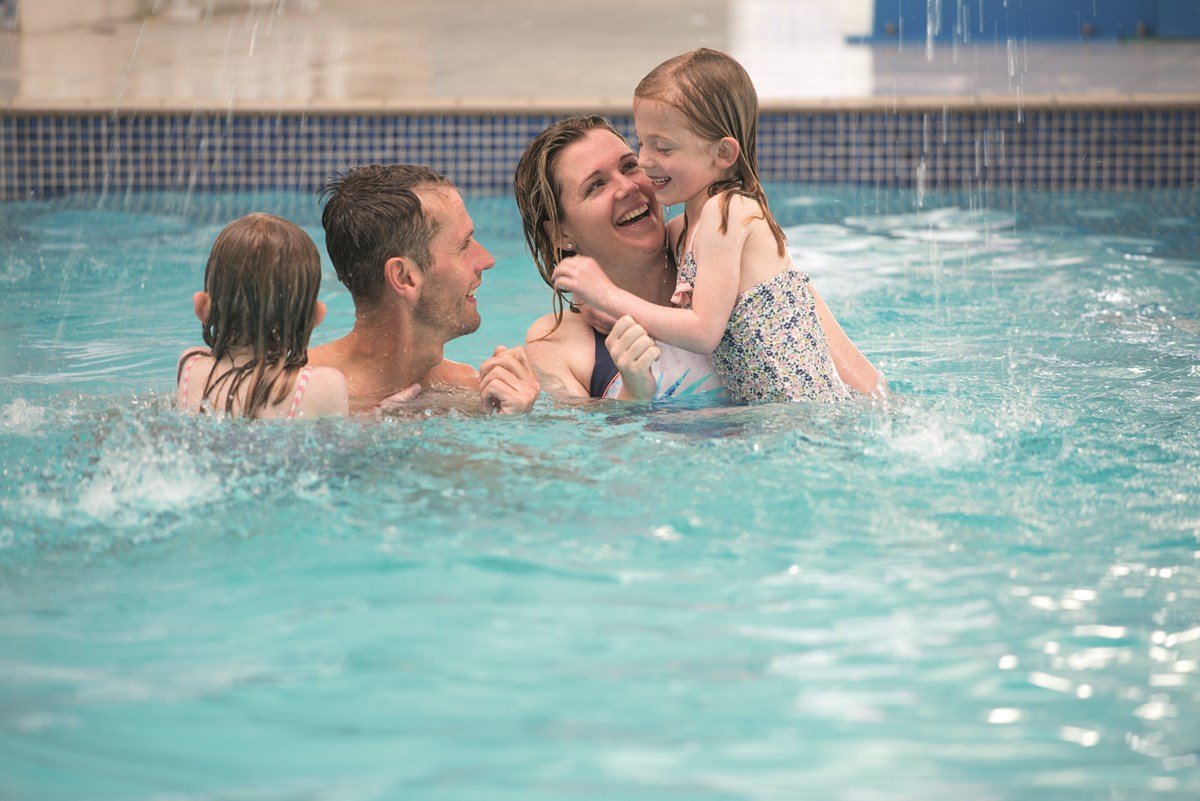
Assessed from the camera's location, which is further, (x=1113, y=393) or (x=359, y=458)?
(x=1113, y=393)

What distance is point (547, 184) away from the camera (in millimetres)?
3846

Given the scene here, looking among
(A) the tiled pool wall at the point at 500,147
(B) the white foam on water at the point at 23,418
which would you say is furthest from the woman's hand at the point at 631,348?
(A) the tiled pool wall at the point at 500,147

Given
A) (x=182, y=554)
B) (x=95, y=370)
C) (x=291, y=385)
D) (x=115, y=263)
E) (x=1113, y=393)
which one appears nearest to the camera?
(x=182, y=554)

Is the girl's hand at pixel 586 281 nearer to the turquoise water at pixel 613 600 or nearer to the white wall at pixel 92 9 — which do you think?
the turquoise water at pixel 613 600

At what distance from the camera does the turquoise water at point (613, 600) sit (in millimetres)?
2273

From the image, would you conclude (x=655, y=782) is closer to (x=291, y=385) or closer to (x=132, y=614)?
(x=132, y=614)

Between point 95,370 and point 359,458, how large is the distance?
2206mm

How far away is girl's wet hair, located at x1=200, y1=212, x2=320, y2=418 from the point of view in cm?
325

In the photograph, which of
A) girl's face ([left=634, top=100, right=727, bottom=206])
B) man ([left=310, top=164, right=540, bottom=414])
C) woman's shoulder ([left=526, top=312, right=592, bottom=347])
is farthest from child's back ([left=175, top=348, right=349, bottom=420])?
girl's face ([left=634, top=100, right=727, bottom=206])

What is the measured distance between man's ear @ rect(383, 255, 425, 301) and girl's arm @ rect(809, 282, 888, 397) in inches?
51.8

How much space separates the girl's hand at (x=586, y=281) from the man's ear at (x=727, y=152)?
0.49m

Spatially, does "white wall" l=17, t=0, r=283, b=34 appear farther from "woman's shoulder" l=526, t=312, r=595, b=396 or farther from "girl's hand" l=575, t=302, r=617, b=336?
"girl's hand" l=575, t=302, r=617, b=336

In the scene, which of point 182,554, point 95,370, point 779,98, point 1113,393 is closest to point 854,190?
point 779,98

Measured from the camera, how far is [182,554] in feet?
9.83
